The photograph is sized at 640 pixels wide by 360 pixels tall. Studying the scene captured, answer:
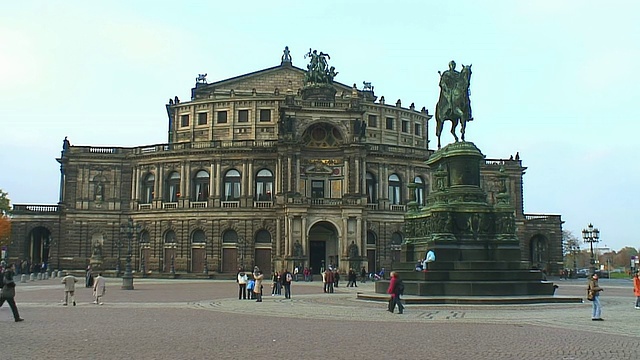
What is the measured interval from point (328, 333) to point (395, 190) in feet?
201

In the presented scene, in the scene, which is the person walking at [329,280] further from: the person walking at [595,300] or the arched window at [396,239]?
the arched window at [396,239]

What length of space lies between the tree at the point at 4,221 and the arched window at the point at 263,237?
31.6 meters

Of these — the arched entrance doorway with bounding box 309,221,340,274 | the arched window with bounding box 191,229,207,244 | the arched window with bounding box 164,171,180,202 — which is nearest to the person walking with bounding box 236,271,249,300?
the arched entrance doorway with bounding box 309,221,340,274

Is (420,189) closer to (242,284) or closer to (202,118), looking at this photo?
(202,118)

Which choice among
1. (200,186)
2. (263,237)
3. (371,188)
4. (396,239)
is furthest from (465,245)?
(200,186)

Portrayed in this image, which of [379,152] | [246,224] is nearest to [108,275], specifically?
[246,224]

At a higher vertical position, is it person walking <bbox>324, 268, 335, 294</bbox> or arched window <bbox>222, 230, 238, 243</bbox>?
arched window <bbox>222, 230, 238, 243</bbox>

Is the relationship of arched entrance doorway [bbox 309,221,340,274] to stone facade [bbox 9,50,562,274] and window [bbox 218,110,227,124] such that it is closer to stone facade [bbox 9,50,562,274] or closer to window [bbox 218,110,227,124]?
stone facade [bbox 9,50,562,274]

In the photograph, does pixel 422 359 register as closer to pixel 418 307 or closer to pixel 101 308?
pixel 418 307

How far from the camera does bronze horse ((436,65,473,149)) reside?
3128 centimetres

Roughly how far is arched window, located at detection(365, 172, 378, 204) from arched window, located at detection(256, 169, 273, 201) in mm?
10315

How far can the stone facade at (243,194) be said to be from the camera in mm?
72688

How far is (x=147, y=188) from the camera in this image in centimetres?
8069

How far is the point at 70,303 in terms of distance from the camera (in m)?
31.8
